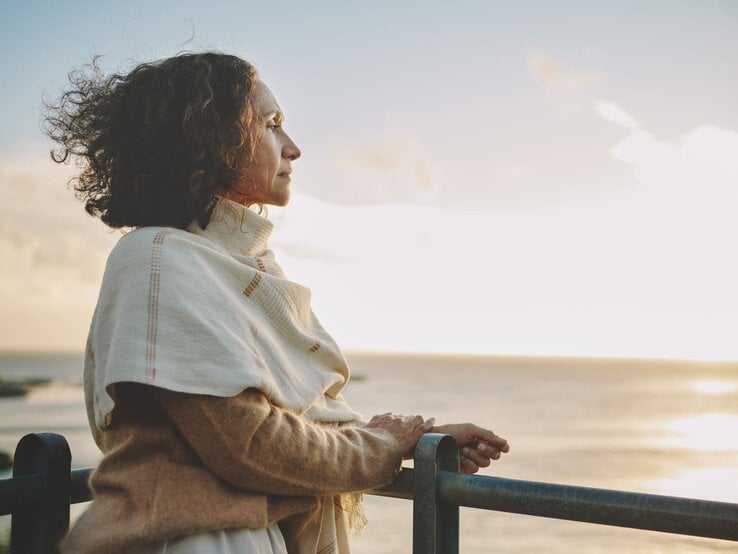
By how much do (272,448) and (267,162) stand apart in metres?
0.73

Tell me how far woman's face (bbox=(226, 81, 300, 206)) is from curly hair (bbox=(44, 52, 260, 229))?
2cm

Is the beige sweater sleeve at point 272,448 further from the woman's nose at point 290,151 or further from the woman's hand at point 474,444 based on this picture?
the woman's nose at point 290,151

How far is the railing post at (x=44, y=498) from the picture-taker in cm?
168

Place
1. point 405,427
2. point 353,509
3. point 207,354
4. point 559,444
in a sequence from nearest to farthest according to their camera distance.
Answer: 1. point 207,354
2. point 405,427
3. point 353,509
4. point 559,444

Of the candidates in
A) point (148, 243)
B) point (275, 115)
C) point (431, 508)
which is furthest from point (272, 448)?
point (275, 115)

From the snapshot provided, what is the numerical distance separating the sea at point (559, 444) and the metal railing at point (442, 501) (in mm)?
2294

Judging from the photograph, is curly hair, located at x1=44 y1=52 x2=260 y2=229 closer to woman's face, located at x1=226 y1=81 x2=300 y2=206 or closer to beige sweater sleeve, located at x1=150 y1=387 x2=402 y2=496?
woman's face, located at x1=226 y1=81 x2=300 y2=206

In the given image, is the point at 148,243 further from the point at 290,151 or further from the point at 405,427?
the point at 405,427

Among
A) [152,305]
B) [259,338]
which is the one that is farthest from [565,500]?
[152,305]

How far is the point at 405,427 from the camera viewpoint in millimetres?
1807

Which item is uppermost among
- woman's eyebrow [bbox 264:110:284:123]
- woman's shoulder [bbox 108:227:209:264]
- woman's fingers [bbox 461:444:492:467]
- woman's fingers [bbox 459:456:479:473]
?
woman's eyebrow [bbox 264:110:284:123]

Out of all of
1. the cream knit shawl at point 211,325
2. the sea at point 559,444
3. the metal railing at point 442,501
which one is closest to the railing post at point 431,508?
the metal railing at point 442,501

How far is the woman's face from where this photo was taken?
6.35 feet

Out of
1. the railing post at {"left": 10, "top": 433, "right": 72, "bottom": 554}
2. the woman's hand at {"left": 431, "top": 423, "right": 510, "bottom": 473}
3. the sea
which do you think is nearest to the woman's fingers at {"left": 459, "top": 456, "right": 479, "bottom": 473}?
the woman's hand at {"left": 431, "top": 423, "right": 510, "bottom": 473}
